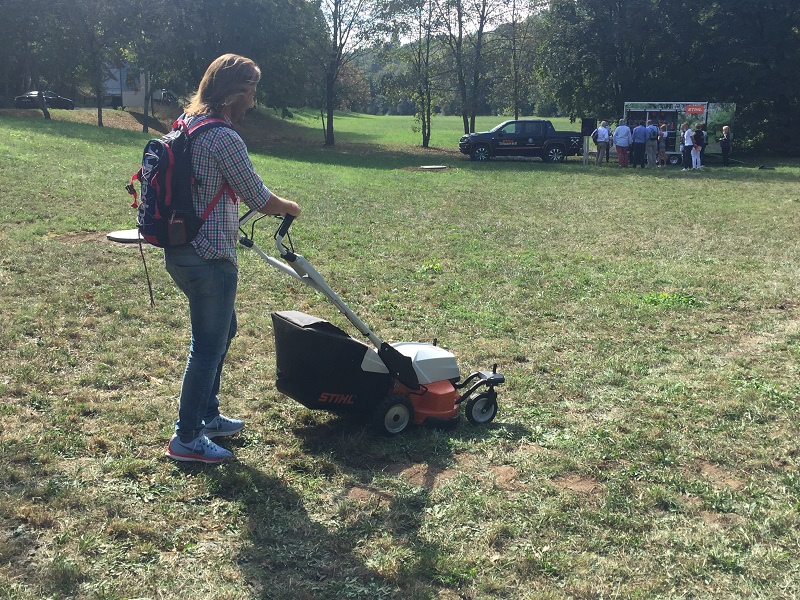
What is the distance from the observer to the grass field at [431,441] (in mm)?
3070

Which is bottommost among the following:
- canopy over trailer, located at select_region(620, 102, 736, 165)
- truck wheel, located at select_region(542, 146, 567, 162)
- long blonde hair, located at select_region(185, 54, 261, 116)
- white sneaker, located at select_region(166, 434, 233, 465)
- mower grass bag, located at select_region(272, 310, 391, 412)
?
white sneaker, located at select_region(166, 434, 233, 465)

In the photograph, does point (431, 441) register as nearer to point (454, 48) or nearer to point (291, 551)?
point (291, 551)

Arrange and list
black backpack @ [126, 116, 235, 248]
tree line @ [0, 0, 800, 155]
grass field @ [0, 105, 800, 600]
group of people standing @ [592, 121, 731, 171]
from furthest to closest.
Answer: tree line @ [0, 0, 800, 155] < group of people standing @ [592, 121, 731, 171] < black backpack @ [126, 116, 235, 248] < grass field @ [0, 105, 800, 600]

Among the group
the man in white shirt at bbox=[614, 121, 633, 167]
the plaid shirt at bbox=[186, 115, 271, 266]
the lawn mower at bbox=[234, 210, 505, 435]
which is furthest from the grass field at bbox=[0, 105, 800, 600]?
the man in white shirt at bbox=[614, 121, 633, 167]

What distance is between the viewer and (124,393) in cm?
490

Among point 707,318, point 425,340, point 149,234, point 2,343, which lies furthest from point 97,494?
point 707,318

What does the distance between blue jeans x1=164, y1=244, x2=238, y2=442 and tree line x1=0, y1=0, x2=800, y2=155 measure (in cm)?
3071

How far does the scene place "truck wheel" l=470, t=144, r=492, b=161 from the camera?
28938mm

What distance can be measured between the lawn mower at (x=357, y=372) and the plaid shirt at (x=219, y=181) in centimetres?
25

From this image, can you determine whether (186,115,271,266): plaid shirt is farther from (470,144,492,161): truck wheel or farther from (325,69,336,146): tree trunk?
(325,69,336,146): tree trunk

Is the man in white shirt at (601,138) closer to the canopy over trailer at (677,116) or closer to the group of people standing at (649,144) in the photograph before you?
the group of people standing at (649,144)

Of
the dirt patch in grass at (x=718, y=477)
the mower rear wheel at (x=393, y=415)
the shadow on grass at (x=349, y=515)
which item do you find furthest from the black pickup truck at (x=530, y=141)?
the dirt patch in grass at (x=718, y=477)

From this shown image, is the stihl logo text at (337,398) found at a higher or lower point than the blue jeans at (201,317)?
lower

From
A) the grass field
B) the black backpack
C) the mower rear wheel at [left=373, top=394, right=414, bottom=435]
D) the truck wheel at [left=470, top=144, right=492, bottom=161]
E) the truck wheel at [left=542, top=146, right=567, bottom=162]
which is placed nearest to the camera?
the grass field
